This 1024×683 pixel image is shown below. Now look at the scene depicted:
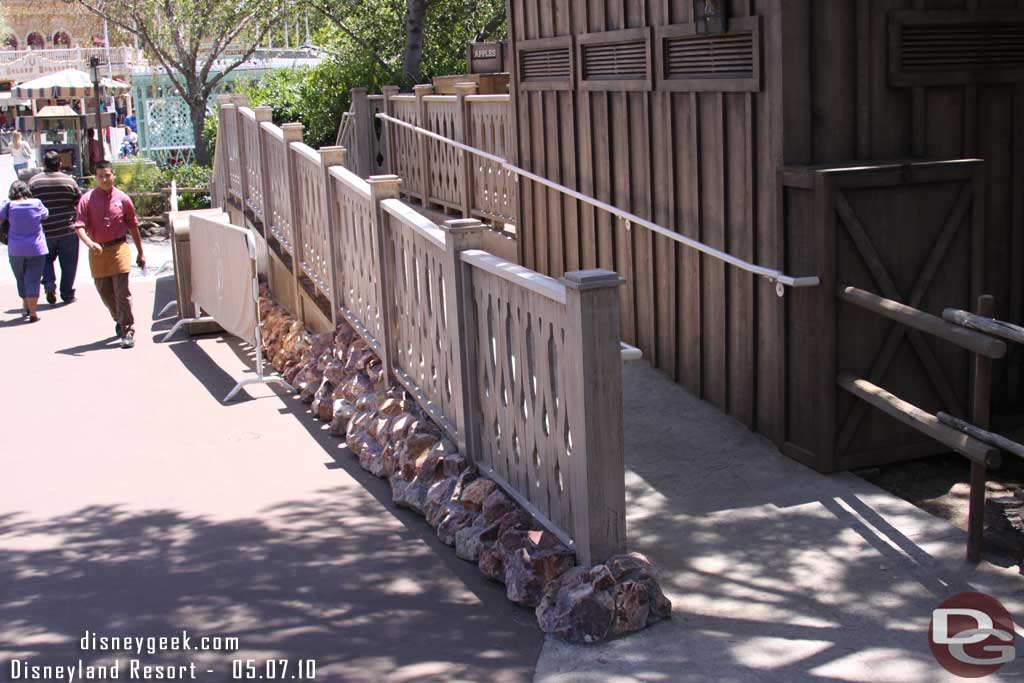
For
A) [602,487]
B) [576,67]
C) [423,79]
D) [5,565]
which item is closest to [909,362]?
[602,487]

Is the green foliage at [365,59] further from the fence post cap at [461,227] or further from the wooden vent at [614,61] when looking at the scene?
the fence post cap at [461,227]

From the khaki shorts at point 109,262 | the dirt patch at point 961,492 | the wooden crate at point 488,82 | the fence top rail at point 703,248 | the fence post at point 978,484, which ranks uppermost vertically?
the wooden crate at point 488,82

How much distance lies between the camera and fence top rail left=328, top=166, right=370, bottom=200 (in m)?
8.37

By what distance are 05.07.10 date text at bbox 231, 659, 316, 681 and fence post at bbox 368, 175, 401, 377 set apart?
3510mm

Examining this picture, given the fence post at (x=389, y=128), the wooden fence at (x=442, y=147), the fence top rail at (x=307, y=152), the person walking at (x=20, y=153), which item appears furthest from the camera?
the person walking at (x=20, y=153)

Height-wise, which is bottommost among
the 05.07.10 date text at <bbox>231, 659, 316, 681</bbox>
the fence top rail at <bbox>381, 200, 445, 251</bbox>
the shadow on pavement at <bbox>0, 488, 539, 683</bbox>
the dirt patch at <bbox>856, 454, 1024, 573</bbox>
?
the 05.07.10 date text at <bbox>231, 659, 316, 681</bbox>

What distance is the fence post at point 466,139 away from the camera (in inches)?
560

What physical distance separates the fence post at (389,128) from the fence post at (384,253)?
995 cm

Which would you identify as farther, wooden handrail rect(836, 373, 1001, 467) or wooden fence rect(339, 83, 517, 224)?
wooden fence rect(339, 83, 517, 224)

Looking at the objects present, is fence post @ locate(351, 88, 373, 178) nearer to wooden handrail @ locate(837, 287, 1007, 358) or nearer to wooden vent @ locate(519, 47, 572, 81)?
wooden vent @ locate(519, 47, 572, 81)

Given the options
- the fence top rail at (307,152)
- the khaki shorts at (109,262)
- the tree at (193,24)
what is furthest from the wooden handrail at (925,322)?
the tree at (193,24)

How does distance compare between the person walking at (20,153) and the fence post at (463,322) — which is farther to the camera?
the person walking at (20,153)

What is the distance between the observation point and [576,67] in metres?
8.98

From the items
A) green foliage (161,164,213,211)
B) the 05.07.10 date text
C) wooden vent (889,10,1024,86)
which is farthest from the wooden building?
green foliage (161,164,213,211)
